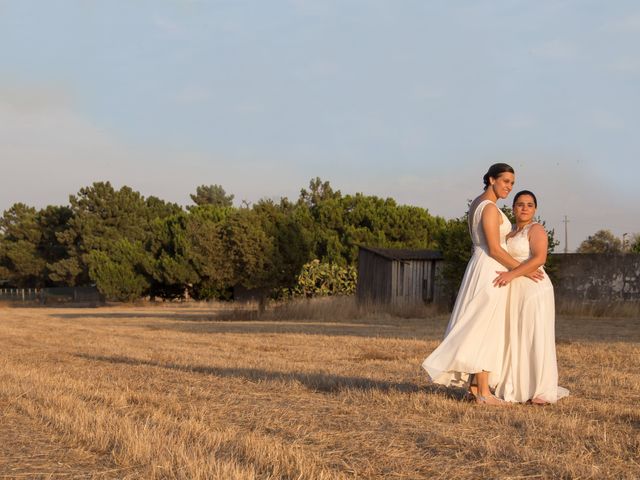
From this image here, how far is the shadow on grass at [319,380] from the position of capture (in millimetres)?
8375

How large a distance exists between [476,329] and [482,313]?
0.17 m

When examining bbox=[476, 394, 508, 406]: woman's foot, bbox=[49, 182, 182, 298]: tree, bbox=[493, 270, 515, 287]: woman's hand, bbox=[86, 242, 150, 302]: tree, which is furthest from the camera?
bbox=[49, 182, 182, 298]: tree

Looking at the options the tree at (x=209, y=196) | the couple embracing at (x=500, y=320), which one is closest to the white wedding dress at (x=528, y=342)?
the couple embracing at (x=500, y=320)

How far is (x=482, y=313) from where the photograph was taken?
7.42 meters

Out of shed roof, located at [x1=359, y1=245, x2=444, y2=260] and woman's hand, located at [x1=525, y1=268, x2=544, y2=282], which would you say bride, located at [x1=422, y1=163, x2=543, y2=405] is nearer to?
woman's hand, located at [x1=525, y1=268, x2=544, y2=282]

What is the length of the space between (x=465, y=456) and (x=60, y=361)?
868 cm

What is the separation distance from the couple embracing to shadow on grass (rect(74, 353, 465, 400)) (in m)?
0.54

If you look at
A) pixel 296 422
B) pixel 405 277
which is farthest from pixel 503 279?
pixel 405 277

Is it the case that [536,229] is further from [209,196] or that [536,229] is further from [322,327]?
[209,196]

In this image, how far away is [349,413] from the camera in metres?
6.82

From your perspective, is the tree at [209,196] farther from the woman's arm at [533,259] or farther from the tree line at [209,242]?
the woman's arm at [533,259]

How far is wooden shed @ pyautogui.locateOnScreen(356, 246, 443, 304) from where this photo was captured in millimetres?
35938

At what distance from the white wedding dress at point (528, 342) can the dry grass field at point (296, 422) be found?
21 cm

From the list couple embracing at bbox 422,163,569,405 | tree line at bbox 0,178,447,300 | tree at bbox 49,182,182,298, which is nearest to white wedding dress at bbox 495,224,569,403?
couple embracing at bbox 422,163,569,405
